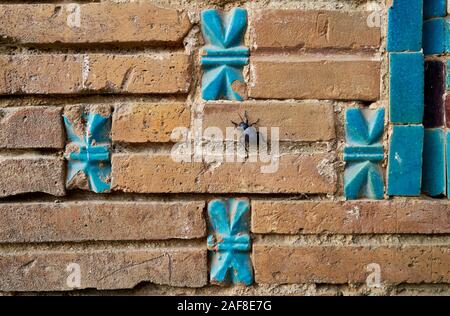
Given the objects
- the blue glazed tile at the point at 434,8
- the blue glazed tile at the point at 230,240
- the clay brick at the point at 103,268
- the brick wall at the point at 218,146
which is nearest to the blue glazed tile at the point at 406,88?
the brick wall at the point at 218,146

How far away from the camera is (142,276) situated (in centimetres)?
88

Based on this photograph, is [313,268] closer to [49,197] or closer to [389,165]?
[389,165]

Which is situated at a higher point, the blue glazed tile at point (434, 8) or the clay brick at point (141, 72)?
the blue glazed tile at point (434, 8)

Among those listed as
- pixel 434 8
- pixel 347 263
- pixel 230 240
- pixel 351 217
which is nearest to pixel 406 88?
pixel 434 8

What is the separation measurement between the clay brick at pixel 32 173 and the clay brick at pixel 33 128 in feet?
0.12

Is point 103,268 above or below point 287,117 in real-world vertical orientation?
below

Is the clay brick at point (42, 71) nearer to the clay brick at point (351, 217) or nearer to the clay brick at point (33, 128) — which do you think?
the clay brick at point (33, 128)

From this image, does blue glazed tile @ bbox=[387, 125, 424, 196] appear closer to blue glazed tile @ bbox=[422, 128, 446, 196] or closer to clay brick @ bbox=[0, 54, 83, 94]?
blue glazed tile @ bbox=[422, 128, 446, 196]

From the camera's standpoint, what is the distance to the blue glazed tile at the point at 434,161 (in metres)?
0.87

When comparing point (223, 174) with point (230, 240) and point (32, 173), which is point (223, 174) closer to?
point (230, 240)

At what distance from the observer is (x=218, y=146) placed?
2.87 ft

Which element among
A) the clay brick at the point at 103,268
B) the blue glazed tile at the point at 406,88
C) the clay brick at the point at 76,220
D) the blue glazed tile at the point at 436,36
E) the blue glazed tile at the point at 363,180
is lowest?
the clay brick at the point at 103,268

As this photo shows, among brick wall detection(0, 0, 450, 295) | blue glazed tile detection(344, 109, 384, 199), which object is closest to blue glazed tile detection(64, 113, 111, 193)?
brick wall detection(0, 0, 450, 295)

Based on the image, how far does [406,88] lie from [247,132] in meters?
0.38
